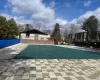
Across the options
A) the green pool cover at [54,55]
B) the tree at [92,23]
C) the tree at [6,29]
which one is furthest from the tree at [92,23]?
the green pool cover at [54,55]

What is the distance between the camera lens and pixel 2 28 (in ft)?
76.4

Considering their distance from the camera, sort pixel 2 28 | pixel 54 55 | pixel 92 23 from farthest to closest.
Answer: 1. pixel 92 23
2. pixel 2 28
3. pixel 54 55

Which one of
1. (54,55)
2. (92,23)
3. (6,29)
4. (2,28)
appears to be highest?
(92,23)

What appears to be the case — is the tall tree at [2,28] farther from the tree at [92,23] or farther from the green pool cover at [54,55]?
the tree at [92,23]

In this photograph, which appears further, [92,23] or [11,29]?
[92,23]

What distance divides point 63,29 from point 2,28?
38.9 metres

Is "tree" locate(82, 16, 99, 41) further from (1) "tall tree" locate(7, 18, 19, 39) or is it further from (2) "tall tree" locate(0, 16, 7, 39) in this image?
(2) "tall tree" locate(0, 16, 7, 39)

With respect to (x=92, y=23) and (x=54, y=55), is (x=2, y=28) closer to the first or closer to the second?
(x=54, y=55)

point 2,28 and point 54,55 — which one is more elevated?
point 2,28

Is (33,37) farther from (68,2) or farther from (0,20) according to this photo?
(68,2)

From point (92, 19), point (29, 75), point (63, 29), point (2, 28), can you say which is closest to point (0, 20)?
point (2, 28)

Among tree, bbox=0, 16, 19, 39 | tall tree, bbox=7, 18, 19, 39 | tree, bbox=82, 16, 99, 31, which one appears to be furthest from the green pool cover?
tree, bbox=82, 16, 99, 31

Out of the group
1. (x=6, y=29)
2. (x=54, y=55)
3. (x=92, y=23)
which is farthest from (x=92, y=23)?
(x=54, y=55)

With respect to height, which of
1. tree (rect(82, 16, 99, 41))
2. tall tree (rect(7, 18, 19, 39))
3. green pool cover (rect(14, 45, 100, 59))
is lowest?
green pool cover (rect(14, 45, 100, 59))
